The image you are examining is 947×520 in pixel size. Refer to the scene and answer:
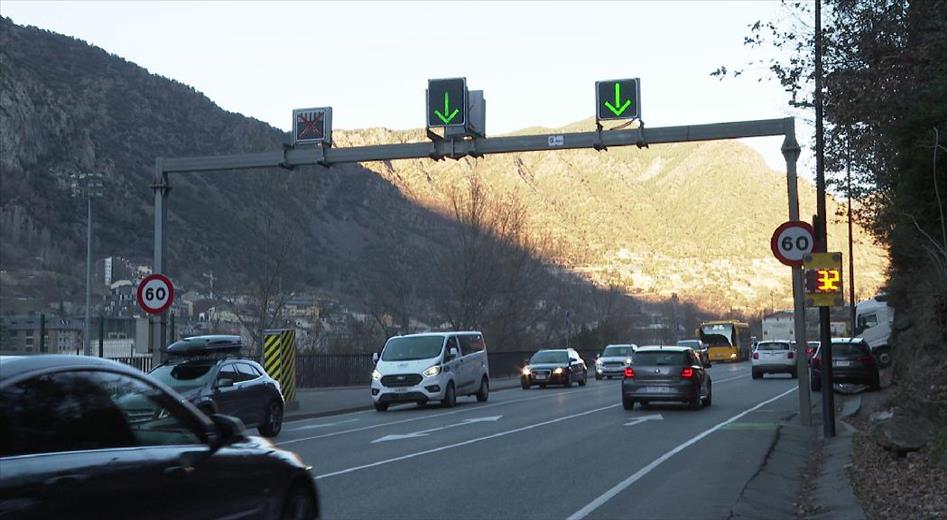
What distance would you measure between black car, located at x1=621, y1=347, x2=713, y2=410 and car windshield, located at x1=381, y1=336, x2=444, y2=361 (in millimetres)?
5453

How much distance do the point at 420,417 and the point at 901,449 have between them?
13.6 meters

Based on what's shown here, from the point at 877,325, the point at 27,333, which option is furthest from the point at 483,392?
the point at 877,325

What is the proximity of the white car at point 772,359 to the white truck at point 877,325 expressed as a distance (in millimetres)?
4559

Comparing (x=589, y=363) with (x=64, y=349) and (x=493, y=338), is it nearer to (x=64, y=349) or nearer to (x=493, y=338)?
(x=493, y=338)

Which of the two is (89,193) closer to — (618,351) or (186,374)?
(186,374)

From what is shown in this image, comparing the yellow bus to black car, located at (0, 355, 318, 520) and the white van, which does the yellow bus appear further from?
black car, located at (0, 355, 318, 520)

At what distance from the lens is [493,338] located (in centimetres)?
6278

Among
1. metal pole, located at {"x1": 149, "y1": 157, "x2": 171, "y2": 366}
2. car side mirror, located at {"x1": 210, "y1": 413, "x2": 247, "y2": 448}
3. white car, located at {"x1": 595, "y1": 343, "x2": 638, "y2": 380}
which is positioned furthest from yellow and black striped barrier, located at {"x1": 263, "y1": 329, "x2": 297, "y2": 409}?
white car, located at {"x1": 595, "y1": 343, "x2": 638, "y2": 380}

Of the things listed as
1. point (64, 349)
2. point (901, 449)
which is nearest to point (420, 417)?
point (64, 349)

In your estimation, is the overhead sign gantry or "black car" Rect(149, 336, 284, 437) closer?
"black car" Rect(149, 336, 284, 437)

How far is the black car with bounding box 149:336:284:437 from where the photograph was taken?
18.4 m

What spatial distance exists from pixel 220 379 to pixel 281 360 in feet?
30.0

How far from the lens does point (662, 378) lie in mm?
25281

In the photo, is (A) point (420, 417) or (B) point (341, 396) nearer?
(A) point (420, 417)
